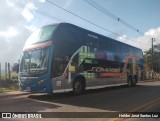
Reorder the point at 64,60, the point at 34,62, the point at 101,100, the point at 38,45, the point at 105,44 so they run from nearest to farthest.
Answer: the point at 101,100 → the point at 34,62 → the point at 38,45 → the point at 64,60 → the point at 105,44

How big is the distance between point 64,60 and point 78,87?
203cm

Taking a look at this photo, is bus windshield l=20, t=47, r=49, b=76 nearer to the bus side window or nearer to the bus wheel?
the bus side window

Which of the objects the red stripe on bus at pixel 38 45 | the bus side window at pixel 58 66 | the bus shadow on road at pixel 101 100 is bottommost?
the bus shadow on road at pixel 101 100

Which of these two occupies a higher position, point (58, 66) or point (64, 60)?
point (64, 60)

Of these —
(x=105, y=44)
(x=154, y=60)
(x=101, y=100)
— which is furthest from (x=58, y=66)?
(x=154, y=60)

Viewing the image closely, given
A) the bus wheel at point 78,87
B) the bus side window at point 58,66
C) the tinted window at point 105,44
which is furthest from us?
the tinted window at point 105,44

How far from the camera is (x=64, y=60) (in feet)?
49.6

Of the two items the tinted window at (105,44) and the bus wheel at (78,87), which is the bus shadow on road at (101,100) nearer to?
the bus wheel at (78,87)

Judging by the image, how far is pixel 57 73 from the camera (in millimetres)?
14547

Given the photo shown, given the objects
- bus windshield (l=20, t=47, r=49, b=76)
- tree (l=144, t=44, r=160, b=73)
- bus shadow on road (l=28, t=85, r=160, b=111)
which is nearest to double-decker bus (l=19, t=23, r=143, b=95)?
bus windshield (l=20, t=47, r=49, b=76)

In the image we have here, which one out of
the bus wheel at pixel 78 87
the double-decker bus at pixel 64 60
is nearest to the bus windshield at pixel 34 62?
the double-decker bus at pixel 64 60

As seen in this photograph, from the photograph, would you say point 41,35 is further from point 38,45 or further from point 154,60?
point 154,60

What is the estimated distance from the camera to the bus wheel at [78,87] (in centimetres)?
1596

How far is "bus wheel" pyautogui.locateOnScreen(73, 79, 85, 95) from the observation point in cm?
1596
